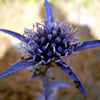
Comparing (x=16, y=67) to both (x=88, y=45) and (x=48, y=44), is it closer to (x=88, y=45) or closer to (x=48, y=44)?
(x=48, y=44)

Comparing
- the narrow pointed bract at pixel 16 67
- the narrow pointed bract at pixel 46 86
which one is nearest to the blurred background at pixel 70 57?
the narrow pointed bract at pixel 46 86

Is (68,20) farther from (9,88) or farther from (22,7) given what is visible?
(9,88)

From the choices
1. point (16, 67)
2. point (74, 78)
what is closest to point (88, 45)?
point (74, 78)

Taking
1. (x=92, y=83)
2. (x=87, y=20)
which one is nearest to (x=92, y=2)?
(x=87, y=20)

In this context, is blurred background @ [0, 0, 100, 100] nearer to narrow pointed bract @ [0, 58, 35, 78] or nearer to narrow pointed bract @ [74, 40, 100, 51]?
narrow pointed bract @ [74, 40, 100, 51]

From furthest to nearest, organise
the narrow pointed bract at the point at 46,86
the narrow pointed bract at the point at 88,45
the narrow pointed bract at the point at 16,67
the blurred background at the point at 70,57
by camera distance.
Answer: the blurred background at the point at 70,57 < the narrow pointed bract at the point at 46,86 < the narrow pointed bract at the point at 88,45 < the narrow pointed bract at the point at 16,67

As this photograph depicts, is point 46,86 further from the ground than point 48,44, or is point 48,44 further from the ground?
point 48,44

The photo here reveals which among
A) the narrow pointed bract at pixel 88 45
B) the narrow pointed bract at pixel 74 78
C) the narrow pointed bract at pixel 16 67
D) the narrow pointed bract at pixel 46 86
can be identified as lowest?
the narrow pointed bract at pixel 46 86

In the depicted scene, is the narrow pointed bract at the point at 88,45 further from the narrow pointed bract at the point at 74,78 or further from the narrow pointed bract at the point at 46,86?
the narrow pointed bract at the point at 46,86
